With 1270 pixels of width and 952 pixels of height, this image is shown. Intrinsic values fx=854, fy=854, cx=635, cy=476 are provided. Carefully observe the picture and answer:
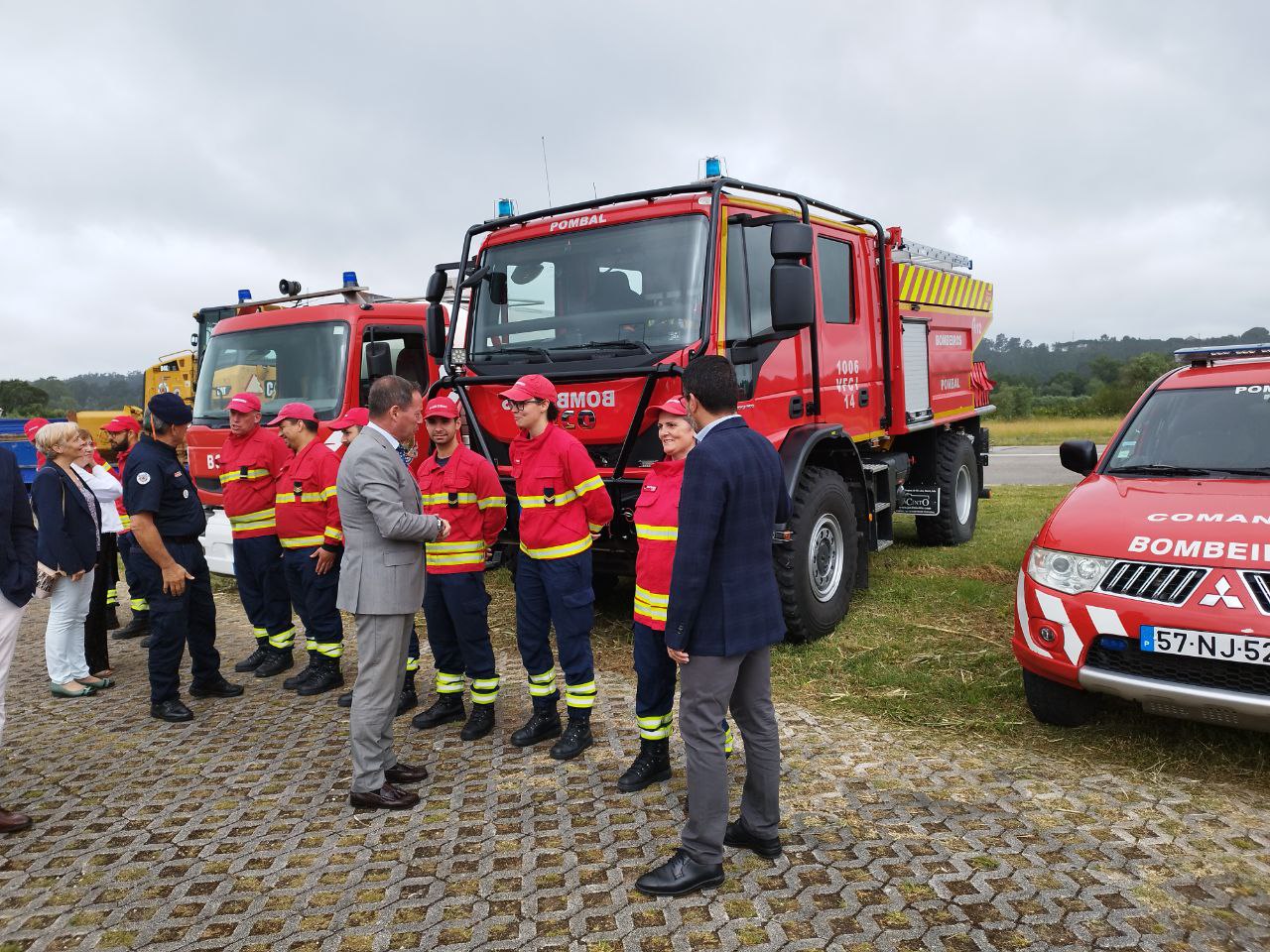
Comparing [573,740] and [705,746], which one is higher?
[705,746]

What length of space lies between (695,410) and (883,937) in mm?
1763

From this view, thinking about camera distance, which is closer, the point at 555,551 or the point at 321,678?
the point at 555,551

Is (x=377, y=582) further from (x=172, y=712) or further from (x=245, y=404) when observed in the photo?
(x=245, y=404)

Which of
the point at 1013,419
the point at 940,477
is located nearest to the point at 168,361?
the point at 940,477

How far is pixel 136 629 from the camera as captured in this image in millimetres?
6824

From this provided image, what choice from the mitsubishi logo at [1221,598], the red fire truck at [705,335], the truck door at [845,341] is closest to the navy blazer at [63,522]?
the red fire truck at [705,335]

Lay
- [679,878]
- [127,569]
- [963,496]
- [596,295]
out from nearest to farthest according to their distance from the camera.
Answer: [679,878]
[596,295]
[127,569]
[963,496]

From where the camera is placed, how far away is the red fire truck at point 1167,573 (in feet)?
10.8

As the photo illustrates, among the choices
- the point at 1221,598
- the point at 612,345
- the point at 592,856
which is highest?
the point at 612,345

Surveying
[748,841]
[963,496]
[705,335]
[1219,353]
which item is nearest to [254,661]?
[705,335]

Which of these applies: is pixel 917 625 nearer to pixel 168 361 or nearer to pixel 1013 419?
pixel 168 361

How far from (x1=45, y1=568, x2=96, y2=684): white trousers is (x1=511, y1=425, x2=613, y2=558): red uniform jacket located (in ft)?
10.4

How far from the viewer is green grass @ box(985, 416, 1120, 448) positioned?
2705 cm

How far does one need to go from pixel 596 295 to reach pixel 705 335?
82cm
